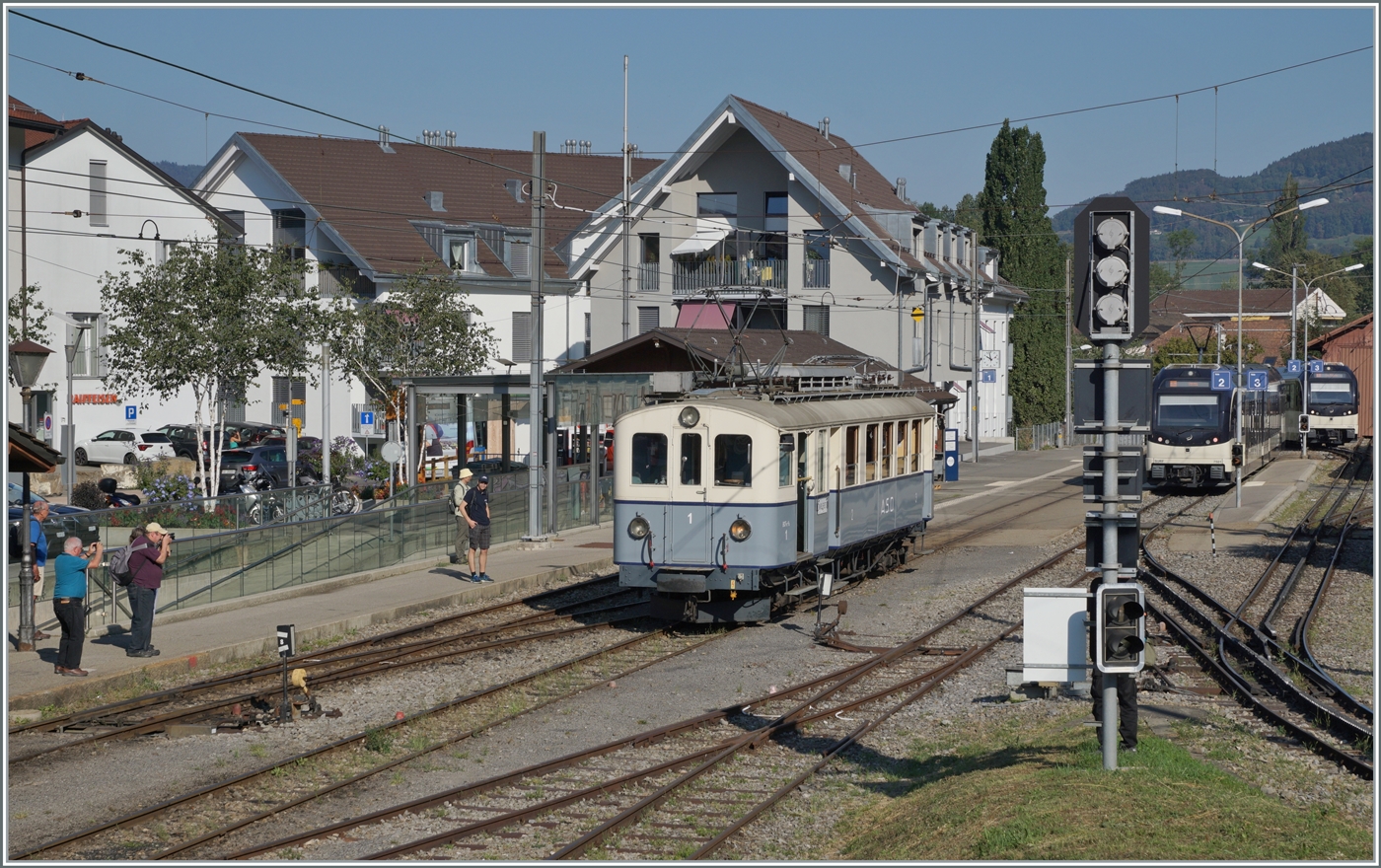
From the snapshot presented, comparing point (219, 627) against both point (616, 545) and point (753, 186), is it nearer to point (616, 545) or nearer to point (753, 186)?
point (616, 545)

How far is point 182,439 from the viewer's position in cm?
4744

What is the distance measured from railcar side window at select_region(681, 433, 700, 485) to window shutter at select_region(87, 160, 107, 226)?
37567mm

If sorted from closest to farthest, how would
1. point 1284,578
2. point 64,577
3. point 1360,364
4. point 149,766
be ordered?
1. point 149,766
2. point 64,577
3. point 1284,578
4. point 1360,364

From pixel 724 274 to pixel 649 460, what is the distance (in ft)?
116

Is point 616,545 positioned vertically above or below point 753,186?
below

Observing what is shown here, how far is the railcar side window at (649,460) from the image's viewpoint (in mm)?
17516

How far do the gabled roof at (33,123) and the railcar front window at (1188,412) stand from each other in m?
29.8

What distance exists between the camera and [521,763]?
11.7 metres

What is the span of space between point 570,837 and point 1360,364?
77609 millimetres

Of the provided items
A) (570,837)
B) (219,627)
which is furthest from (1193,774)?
(219,627)

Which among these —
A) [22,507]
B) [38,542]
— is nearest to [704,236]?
[22,507]

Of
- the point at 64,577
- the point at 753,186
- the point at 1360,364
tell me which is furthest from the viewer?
the point at 1360,364

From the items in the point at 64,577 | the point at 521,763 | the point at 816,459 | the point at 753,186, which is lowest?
the point at 521,763

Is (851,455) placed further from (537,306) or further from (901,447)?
(537,306)
